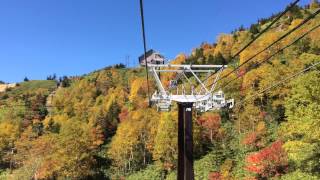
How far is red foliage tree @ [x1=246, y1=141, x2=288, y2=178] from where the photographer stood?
45531mm

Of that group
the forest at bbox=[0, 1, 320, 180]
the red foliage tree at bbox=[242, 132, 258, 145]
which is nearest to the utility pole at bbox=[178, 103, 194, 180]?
→ the forest at bbox=[0, 1, 320, 180]

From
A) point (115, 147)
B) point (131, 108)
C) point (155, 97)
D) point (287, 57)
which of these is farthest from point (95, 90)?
point (155, 97)

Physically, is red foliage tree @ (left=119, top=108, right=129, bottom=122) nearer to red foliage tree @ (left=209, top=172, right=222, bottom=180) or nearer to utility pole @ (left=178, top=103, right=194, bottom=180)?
red foliage tree @ (left=209, top=172, right=222, bottom=180)

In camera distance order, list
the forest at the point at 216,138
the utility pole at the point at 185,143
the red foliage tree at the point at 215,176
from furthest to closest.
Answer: the red foliage tree at the point at 215,176 → the forest at the point at 216,138 → the utility pole at the point at 185,143

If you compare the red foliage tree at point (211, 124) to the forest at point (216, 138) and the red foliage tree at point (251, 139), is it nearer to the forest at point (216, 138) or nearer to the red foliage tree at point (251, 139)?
the forest at point (216, 138)

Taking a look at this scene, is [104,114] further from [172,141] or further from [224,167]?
[224,167]

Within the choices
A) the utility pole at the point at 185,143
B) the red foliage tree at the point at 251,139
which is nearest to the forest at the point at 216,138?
the red foliage tree at the point at 251,139

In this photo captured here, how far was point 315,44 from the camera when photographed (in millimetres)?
80250

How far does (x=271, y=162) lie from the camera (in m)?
46.0

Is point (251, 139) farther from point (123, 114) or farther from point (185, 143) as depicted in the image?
point (123, 114)

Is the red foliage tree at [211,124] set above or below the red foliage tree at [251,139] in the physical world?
above

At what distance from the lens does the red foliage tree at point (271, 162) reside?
45531 millimetres

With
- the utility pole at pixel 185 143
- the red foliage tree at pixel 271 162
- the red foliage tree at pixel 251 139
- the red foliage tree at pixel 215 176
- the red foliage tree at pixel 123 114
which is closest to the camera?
the utility pole at pixel 185 143

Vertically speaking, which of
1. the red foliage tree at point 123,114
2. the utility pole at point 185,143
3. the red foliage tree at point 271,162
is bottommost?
the red foliage tree at point 271,162
